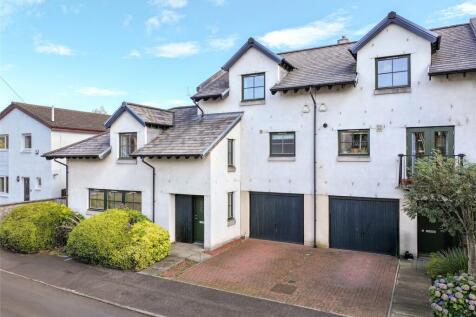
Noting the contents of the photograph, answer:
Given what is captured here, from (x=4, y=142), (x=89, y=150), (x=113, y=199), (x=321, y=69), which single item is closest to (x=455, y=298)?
(x=321, y=69)

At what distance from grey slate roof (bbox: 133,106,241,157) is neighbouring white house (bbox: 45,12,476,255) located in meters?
0.09

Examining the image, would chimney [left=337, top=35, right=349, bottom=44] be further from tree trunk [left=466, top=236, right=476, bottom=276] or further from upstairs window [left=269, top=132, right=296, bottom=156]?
tree trunk [left=466, top=236, right=476, bottom=276]

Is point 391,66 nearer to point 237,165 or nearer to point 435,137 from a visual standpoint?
point 435,137

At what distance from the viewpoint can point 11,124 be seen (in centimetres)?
2578

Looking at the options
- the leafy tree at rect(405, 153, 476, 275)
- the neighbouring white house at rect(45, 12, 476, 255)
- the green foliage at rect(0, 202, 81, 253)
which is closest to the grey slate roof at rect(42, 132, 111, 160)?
the neighbouring white house at rect(45, 12, 476, 255)

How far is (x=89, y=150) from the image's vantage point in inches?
682

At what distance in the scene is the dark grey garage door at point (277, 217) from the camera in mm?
14969

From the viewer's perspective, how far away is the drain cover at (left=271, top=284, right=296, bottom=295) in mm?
9915

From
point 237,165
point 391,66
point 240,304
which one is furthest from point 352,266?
point 391,66

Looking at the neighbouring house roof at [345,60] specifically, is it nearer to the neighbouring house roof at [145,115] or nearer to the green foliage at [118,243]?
the neighbouring house roof at [145,115]

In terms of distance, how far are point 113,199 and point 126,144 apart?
290cm

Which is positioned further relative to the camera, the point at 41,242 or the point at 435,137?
the point at 41,242

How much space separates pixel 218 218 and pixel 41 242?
777 centimetres

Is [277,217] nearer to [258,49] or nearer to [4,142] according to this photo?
[258,49]
